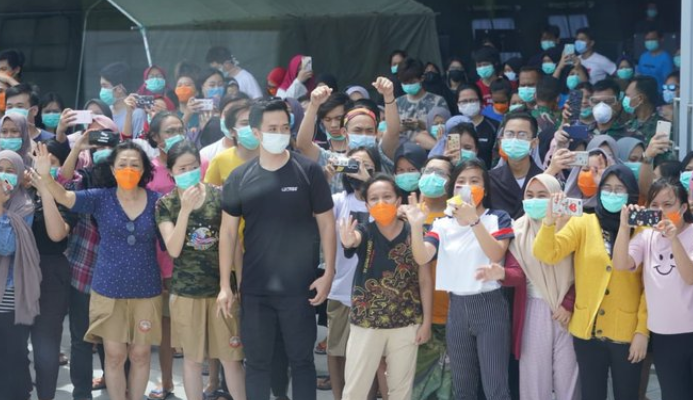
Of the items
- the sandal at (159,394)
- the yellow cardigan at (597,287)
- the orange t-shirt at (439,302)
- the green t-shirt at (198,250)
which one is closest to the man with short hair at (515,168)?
the orange t-shirt at (439,302)

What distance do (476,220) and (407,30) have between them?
8.61m

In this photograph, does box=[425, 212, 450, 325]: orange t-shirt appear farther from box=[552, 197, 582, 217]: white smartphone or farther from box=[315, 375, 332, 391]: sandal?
box=[315, 375, 332, 391]: sandal

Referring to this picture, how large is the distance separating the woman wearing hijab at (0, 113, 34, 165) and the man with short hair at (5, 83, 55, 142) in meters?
→ 0.55

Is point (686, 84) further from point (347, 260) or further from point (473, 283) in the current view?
point (347, 260)

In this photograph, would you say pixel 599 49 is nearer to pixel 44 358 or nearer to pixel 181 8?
pixel 181 8

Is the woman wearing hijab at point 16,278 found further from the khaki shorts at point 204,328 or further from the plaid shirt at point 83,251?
the khaki shorts at point 204,328

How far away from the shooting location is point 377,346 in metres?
6.52

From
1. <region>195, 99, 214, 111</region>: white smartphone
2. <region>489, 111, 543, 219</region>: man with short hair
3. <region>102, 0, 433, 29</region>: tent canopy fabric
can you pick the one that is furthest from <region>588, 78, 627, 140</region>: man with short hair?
<region>102, 0, 433, 29</region>: tent canopy fabric

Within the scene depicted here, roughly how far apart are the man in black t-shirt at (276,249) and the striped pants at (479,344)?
0.78 meters

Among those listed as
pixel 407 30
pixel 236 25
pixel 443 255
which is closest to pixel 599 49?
pixel 407 30

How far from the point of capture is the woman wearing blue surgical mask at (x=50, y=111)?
898 centimetres

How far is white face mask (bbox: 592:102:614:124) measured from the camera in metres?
8.50

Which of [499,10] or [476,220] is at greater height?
[499,10]

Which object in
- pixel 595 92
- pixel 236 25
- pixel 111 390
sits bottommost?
pixel 111 390
